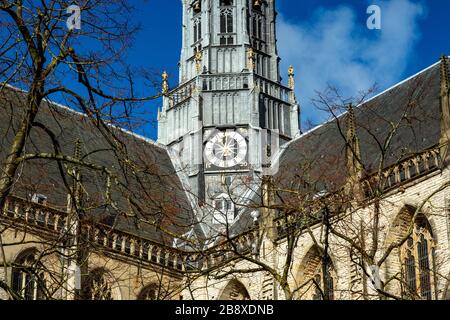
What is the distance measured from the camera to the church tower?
108ft

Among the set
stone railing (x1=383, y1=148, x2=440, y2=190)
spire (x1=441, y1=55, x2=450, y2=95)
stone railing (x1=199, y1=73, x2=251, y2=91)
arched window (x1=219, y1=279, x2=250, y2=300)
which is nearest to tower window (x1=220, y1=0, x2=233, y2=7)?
stone railing (x1=199, y1=73, x2=251, y2=91)

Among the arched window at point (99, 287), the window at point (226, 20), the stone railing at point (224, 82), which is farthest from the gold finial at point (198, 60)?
the arched window at point (99, 287)

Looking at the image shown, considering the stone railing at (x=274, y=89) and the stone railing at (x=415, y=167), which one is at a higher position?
the stone railing at (x=274, y=89)

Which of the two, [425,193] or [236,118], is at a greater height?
[236,118]

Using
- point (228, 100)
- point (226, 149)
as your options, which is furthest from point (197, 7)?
point (226, 149)

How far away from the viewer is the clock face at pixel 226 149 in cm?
3288

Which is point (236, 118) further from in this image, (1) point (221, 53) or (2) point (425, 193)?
(2) point (425, 193)

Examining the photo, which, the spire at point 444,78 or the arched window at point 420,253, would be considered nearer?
the arched window at point 420,253

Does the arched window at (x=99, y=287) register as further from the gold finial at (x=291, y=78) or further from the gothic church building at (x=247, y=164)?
the gold finial at (x=291, y=78)

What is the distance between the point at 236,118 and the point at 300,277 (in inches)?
364

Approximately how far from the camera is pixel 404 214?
23219 mm
